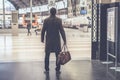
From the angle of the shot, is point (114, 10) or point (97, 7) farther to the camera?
point (97, 7)

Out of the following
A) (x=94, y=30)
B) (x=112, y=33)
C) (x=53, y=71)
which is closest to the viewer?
(x=53, y=71)

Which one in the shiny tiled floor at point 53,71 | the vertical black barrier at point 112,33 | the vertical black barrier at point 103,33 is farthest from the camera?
the vertical black barrier at point 103,33

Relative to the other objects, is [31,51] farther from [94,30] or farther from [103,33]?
[103,33]

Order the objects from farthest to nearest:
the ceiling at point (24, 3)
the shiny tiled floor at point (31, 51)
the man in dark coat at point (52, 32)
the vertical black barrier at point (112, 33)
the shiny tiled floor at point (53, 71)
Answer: the ceiling at point (24, 3)
the shiny tiled floor at point (31, 51)
the vertical black barrier at point (112, 33)
the man in dark coat at point (52, 32)
the shiny tiled floor at point (53, 71)

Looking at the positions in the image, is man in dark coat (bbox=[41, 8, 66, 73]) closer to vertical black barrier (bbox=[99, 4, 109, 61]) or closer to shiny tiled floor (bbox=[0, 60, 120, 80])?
shiny tiled floor (bbox=[0, 60, 120, 80])

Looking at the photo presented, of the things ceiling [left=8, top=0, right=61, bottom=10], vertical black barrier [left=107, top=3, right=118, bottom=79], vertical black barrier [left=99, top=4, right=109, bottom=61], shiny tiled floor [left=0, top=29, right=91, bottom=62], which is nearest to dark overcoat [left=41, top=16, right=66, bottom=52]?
vertical black barrier [left=107, top=3, right=118, bottom=79]

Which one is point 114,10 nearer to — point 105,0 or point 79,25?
point 105,0

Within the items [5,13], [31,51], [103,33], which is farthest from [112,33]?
[5,13]

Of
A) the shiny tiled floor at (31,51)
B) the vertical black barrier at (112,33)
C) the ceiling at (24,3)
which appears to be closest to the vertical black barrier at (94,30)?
the shiny tiled floor at (31,51)

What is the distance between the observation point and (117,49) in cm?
1082

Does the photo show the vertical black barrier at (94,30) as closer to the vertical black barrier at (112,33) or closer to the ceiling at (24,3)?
the vertical black barrier at (112,33)

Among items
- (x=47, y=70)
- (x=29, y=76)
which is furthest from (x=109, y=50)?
(x=29, y=76)

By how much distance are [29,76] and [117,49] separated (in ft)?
10.8

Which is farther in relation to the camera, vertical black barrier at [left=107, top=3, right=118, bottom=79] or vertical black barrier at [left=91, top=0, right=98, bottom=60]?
vertical black barrier at [left=91, top=0, right=98, bottom=60]
